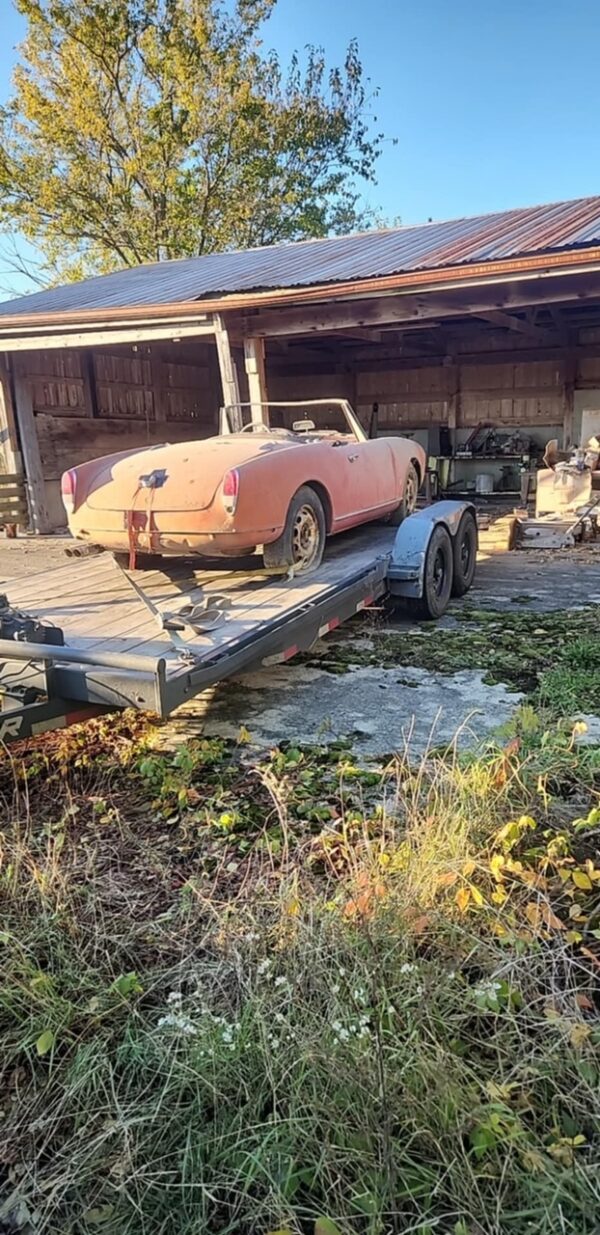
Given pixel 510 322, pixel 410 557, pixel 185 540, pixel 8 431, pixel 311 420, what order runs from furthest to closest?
pixel 8 431
pixel 510 322
pixel 311 420
pixel 410 557
pixel 185 540

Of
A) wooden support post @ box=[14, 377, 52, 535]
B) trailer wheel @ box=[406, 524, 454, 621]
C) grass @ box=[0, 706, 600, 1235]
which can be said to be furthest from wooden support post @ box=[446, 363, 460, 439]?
grass @ box=[0, 706, 600, 1235]

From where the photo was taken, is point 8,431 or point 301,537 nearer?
point 301,537

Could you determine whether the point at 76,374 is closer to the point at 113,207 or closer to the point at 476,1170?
the point at 476,1170

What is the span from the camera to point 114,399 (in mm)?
13906

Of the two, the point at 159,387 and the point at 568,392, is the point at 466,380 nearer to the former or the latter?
the point at 568,392

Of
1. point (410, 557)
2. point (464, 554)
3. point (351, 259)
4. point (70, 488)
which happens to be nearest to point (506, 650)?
point (410, 557)

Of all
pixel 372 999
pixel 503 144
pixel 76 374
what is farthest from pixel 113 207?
pixel 372 999

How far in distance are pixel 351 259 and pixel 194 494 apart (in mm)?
7303

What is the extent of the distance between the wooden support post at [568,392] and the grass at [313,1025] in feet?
40.7

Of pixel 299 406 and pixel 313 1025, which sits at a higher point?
pixel 299 406

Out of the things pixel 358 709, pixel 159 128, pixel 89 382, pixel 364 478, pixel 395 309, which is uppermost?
pixel 159 128

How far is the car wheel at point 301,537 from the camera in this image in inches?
190

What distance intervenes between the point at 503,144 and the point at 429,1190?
31.5 metres

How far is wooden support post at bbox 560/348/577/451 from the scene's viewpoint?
14000 millimetres
